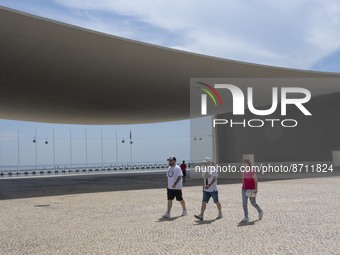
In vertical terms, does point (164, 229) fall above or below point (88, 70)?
below

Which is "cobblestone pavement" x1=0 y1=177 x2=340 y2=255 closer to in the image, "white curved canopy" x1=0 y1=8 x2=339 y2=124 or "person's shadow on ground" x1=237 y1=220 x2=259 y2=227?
"person's shadow on ground" x1=237 y1=220 x2=259 y2=227

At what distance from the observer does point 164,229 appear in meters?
7.55

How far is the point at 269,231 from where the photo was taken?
7121 mm

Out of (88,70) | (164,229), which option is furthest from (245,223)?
(88,70)

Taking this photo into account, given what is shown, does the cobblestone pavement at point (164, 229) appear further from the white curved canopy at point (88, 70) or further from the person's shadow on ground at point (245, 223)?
the white curved canopy at point (88, 70)

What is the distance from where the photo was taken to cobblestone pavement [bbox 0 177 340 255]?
235 inches

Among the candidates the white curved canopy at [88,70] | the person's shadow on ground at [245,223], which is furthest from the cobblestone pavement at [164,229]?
the white curved canopy at [88,70]

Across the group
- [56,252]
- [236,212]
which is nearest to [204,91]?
[236,212]

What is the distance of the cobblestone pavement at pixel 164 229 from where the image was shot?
5961 mm

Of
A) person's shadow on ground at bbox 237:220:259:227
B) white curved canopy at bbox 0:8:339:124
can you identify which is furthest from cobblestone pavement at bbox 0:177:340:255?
white curved canopy at bbox 0:8:339:124

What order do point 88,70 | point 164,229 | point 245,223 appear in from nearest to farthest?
1. point 164,229
2. point 245,223
3. point 88,70

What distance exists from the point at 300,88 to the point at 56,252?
22.8 meters

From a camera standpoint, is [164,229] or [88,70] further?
[88,70]

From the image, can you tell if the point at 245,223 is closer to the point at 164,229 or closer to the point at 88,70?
the point at 164,229
